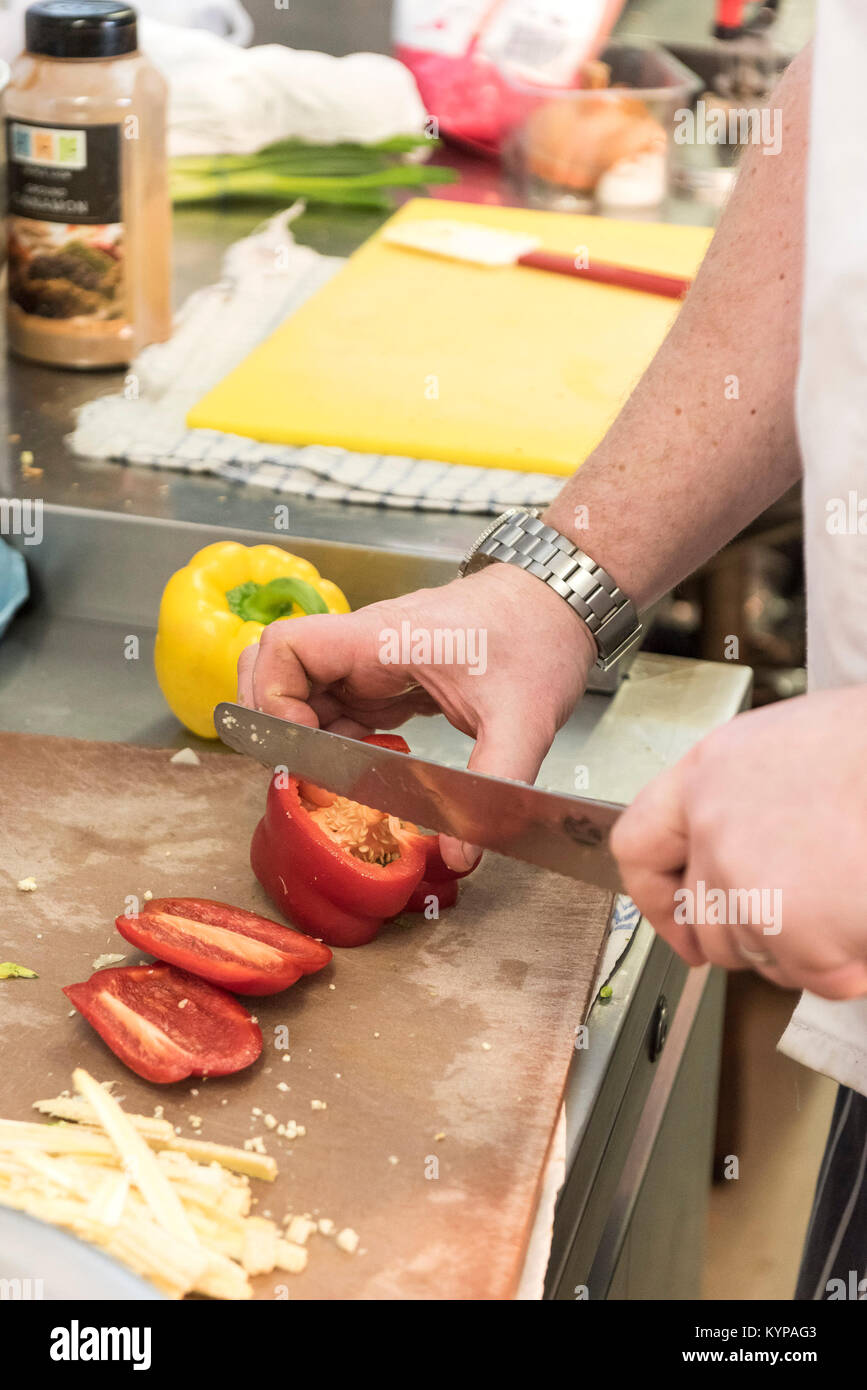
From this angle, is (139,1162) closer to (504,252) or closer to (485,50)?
(504,252)

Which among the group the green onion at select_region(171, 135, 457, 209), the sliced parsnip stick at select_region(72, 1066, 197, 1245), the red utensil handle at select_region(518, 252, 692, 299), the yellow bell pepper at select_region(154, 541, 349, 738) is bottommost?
the sliced parsnip stick at select_region(72, 1066, 197, 1245)

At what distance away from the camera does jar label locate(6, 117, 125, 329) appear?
152cm

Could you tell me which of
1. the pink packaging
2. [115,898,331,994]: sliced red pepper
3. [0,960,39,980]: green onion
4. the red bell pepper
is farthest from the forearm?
the pink packaging

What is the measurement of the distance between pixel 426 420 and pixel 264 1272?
1.00 metres

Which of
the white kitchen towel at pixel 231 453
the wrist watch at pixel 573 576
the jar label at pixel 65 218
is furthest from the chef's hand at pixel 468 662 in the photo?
the jar label at pixel 65 218

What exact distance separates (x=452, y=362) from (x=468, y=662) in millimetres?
752

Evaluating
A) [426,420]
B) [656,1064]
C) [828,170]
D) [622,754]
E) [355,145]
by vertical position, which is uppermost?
[828,170]

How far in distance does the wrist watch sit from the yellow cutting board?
43 centimetres

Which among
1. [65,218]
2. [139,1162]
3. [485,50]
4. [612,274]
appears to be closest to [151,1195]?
[139,1162]

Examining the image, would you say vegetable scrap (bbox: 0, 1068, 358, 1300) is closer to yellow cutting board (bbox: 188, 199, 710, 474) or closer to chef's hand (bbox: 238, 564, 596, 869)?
chef's hand (bbox: 238, 564, 596, 869)

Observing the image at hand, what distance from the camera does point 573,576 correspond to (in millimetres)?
1073

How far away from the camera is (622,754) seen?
4.27 feet
